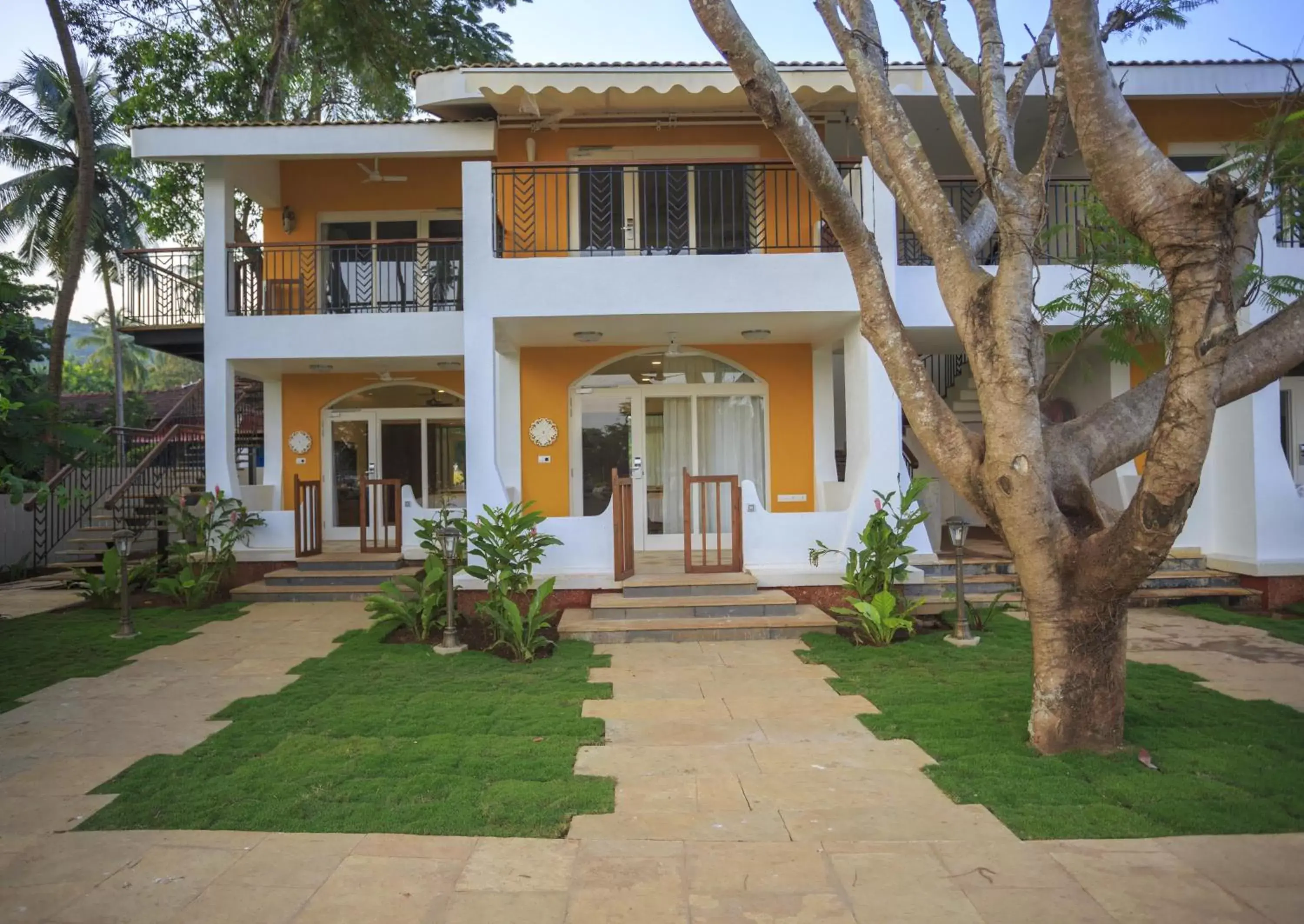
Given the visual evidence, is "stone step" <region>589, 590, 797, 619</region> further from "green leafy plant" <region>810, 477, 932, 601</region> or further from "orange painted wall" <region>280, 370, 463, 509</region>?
"orange painted wall" <region>280, 370, 463, 509</region>

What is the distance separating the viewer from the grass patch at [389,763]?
13.3 feet

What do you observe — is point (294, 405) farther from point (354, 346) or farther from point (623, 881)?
point (623, 881)

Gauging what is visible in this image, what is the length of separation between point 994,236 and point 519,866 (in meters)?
9.80

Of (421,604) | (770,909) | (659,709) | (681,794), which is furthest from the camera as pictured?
(421,604)

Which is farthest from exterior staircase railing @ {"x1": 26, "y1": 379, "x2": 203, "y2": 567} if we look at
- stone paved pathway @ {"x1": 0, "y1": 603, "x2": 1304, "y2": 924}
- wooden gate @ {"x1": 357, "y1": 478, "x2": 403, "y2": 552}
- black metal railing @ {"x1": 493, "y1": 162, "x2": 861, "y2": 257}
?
stone paved pathway @ {"x1": 0, "y1": 603, "x2": 1304, "y2": 924}

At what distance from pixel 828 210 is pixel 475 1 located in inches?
552

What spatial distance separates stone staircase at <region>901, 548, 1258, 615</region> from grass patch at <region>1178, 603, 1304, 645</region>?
0.15 metres

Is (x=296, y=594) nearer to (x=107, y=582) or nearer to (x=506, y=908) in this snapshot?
(x=107, y=582)

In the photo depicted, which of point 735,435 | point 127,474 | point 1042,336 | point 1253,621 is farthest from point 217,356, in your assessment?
point 1253,621

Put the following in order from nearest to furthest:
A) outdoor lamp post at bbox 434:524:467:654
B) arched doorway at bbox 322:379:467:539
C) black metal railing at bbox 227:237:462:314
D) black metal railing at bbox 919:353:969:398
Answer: outdoor lamp post at bbox 434:524:467:654
black metal railing at bbox 227:237:462:314
arched doorway at bbox 322:379:467:539
black metal railing at bbox 919:353:969:398

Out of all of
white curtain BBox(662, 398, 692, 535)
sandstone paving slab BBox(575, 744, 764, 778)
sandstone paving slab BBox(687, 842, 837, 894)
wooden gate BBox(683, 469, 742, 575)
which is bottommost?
sandstone paving slab BBox(687, 842, 837, 894)

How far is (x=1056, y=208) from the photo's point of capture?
1058 centimetres

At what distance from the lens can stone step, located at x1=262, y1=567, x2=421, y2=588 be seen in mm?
10938

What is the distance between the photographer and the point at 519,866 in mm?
3543
